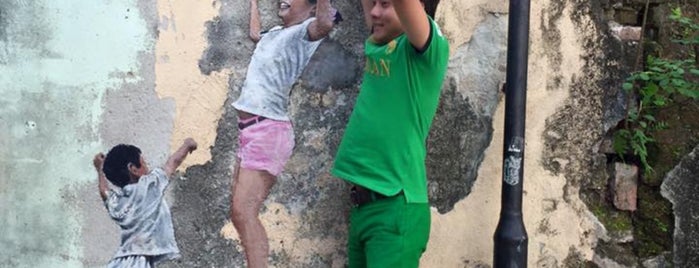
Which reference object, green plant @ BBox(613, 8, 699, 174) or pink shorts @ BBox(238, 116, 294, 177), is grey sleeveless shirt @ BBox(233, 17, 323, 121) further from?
green plant @ BBox(613, 8, 699, 174)

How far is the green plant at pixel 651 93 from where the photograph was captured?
357 centimetres

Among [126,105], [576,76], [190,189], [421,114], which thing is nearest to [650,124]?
[576,76]

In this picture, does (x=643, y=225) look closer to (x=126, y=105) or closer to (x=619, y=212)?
(x=619, y=212)

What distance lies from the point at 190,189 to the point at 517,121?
1252mm

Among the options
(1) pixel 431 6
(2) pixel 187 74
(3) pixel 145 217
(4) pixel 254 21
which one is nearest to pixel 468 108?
(1) pixel 431 6

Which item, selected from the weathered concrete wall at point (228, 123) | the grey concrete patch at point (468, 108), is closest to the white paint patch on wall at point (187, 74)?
the weathered concrete wall at point (228, 123)

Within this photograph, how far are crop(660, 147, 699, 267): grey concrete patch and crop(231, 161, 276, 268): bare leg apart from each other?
160 centimetres

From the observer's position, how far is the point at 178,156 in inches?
134

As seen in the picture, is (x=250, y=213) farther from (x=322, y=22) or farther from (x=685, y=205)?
(x=685, y=205)

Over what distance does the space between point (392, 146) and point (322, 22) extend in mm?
679

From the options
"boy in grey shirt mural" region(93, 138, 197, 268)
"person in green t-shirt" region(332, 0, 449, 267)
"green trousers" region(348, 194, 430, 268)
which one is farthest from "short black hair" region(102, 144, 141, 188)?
"green trousers" region(348, 194, 430, 268)

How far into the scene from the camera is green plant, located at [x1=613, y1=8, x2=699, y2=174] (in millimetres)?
3572

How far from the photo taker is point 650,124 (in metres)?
→ 3.65

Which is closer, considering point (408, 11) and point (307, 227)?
point (408, 11)
